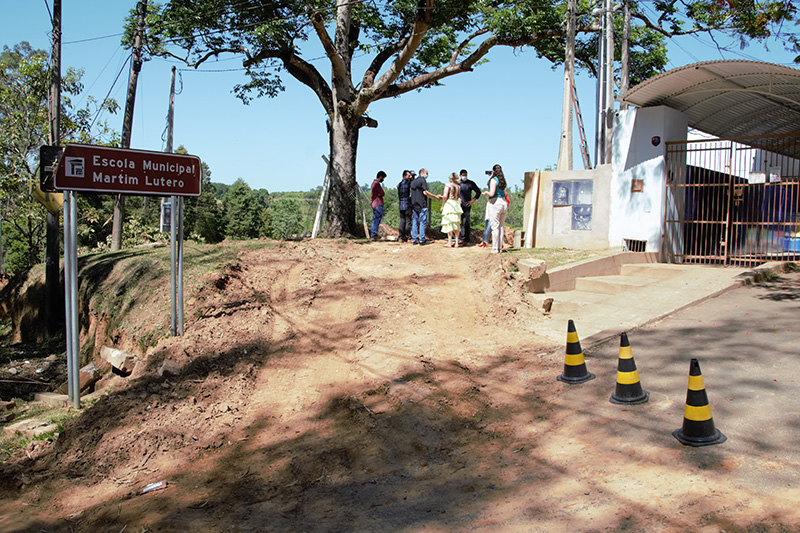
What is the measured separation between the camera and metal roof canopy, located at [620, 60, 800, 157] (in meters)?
11.5

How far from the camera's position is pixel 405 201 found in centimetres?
1461

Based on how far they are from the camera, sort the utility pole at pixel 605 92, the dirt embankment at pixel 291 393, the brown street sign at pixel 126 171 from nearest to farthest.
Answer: the dirt embankment at pixel 291 393
the brown street sign at pixel 126 171
the utility pole at pixel 605 92

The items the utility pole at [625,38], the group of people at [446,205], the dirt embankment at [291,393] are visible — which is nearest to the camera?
the dirt embankment at [291,393]

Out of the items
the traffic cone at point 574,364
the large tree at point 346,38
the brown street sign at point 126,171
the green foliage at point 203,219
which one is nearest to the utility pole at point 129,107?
the large tree at point 346,38

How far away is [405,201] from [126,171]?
7924 millimetres

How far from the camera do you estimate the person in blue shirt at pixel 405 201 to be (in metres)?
14.3

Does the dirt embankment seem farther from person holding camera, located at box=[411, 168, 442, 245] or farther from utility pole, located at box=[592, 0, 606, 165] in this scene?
utility pole, located at box=[592, 0, 606, 165]

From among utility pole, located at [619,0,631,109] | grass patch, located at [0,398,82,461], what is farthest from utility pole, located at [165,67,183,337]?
utility pole, located at [619,0,631,109]

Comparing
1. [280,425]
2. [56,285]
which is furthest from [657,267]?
[56,285]

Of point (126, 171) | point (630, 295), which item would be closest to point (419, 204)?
point (630, 295)

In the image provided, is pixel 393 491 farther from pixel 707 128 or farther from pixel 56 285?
pixel 707 128

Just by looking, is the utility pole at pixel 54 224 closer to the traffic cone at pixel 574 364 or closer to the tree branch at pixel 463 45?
the tree branch at pixel 463 45

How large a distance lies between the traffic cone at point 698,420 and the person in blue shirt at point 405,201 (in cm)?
983

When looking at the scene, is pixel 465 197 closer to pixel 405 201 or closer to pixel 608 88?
pixel 405 201
